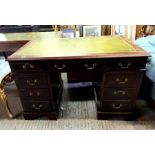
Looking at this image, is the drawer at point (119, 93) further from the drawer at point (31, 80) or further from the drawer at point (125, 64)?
the drawer at point (31, 80)

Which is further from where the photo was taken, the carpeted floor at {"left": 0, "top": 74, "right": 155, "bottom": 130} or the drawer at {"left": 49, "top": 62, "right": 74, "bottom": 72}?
the carpeted floor at {"left": 0, "top": 74, "right": 155, "bottom": 130}

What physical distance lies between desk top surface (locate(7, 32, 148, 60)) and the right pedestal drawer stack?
0.09 metres

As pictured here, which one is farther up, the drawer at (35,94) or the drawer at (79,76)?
the drawer at (35,94)

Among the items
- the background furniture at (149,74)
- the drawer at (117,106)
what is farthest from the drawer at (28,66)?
the background furniture at (149,74)

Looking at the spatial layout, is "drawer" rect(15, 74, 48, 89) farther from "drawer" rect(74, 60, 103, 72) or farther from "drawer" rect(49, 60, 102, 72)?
"drawer" rect(74, 60, 103, 72)

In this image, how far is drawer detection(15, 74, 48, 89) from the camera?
53.7 inches

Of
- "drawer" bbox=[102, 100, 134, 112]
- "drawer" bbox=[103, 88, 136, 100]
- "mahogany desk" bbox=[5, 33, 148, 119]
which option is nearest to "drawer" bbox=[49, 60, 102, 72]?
"mahogany desk" bbox=[5, 33, 148, 119]

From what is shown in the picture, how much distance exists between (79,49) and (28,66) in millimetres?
440

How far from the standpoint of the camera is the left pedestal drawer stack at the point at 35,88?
1.31 meters

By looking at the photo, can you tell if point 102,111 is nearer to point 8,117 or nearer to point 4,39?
point 8,117

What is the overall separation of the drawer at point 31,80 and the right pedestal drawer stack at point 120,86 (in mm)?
492
